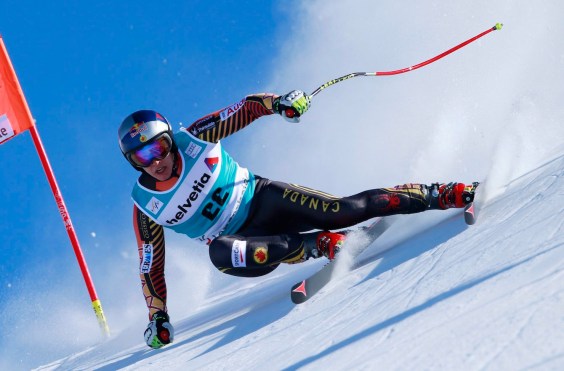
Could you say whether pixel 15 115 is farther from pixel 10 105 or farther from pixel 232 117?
pixel 232 117

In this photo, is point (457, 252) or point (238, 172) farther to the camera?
point (238, 172)

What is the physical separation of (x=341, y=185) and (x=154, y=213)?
681 cm

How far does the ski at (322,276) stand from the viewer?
12.8ft

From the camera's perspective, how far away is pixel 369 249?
483 centimetres

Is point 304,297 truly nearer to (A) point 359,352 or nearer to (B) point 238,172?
(B) point 238,172

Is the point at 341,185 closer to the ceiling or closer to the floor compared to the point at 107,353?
closer to the ceiling

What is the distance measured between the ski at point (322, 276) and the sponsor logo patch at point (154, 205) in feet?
3.51

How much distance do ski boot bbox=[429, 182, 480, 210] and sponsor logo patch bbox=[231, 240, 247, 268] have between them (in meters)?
1.13

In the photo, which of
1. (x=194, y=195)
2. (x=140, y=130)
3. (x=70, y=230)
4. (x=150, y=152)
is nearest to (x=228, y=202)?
(x=194, y=195)

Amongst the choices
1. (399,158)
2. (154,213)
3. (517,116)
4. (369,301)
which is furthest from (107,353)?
(399,158)

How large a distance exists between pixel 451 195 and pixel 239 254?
1270mm

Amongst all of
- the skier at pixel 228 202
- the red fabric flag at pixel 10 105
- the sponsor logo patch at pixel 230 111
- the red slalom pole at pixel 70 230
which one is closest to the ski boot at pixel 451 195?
the skier at pixel 228 202

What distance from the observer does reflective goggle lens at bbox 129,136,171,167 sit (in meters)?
4.31

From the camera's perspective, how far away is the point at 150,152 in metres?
4.32
